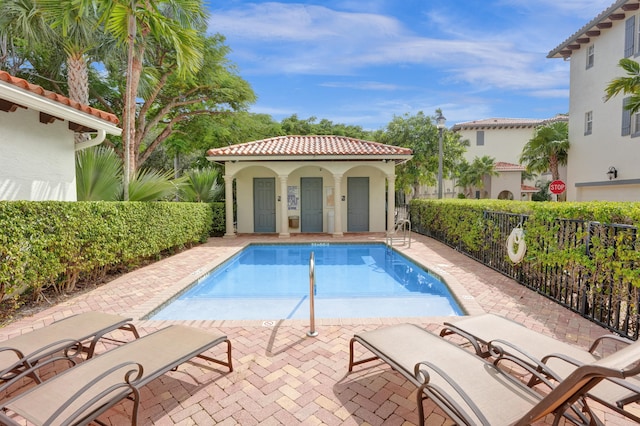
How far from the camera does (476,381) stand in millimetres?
2432

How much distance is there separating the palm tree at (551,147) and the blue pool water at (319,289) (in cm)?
1700

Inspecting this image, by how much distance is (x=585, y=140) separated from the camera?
1908cm

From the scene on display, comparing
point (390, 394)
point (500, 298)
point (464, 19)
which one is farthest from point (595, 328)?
point (464, 19)

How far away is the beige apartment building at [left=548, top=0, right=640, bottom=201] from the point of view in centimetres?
1574

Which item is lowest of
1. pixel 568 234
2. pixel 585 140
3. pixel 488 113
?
pixel 568 234

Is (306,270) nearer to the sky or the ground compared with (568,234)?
nearer to the ground

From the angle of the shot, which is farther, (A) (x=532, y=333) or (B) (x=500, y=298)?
(B) (x=500, y=298)

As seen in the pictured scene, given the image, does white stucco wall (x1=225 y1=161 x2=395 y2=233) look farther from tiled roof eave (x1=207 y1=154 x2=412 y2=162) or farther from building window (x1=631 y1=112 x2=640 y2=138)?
building window (x1=631 y1=112 x2=640 y2=138)

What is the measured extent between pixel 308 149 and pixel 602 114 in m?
17.1

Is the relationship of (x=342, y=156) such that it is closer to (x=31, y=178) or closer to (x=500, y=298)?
(x=500, y=298)

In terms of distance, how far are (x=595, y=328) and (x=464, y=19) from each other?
391 inches

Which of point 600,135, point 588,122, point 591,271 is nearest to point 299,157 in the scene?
point 591,271

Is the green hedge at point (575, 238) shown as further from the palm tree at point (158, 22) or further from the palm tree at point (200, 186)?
the palm tree at point (200, 186)

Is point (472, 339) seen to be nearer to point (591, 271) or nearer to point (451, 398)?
point (451, 398)
